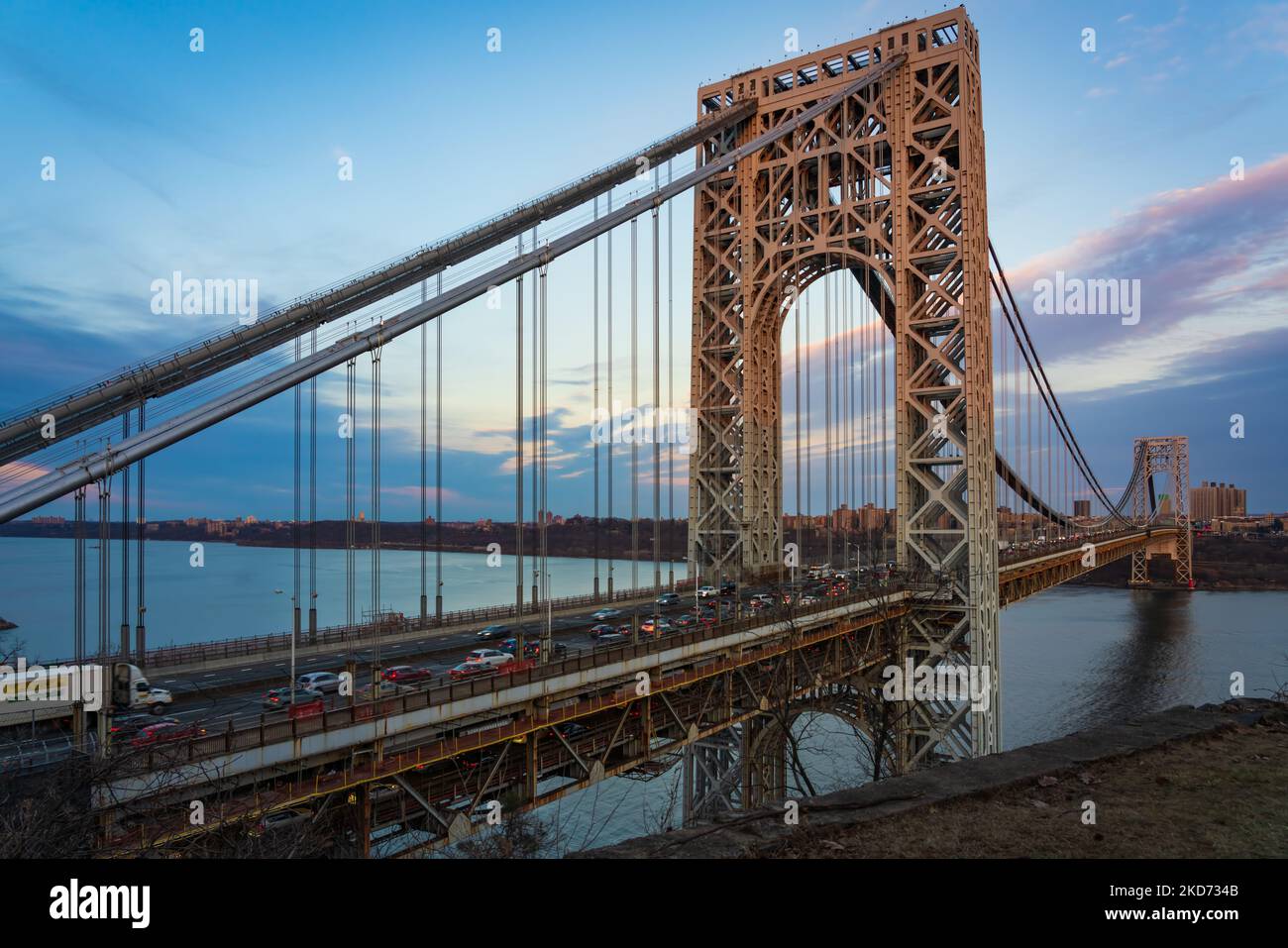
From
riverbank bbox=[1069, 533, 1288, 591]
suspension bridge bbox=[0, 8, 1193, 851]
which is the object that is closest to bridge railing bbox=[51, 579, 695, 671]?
suspension bridge bbox=[0, 8, 1193, 851]

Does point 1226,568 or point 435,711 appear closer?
point 435,711

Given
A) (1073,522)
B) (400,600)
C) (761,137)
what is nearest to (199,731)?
(761,137)

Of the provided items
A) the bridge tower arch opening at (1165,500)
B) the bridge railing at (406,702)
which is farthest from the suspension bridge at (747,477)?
the bridge tower arch opening at (1165,500)

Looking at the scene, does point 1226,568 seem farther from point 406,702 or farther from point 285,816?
point 285,816

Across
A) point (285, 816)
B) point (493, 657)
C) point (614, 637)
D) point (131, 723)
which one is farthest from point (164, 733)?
point (614, 637)

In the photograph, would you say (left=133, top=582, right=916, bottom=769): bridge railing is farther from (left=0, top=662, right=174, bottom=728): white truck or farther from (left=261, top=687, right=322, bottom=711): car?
(left=0, top=662, right=174, bottom=728): white truck

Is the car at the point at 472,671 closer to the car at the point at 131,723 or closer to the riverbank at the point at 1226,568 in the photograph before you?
the car at the point at 131,723
